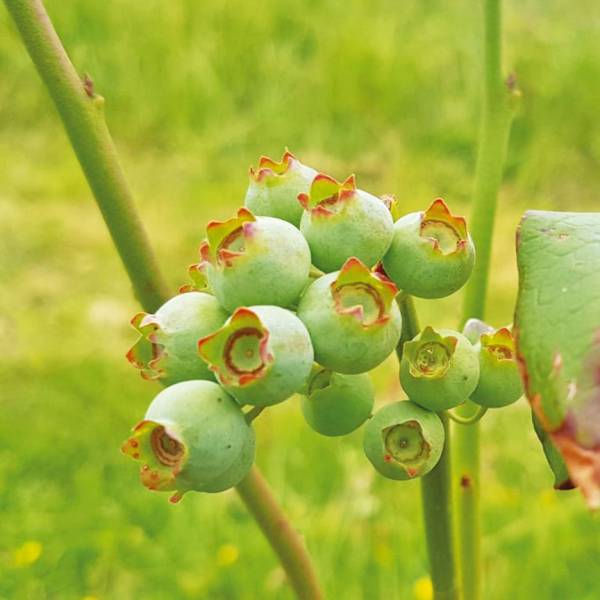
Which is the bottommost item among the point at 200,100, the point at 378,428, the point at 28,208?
the point at 378,428

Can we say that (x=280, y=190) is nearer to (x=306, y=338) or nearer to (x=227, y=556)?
(x=306, y=338)

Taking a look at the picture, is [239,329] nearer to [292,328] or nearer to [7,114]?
[292,328]

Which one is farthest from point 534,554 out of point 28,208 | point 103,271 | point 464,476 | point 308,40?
point 308,40

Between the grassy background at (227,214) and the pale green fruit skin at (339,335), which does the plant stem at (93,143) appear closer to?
the pale green fruit skin at (339,335)

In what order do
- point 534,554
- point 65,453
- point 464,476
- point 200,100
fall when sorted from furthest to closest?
point 200,100
point 65,453
point 534,554
point 464,476

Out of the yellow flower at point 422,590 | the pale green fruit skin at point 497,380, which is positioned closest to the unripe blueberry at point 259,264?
the pale green fruit skin at point 497,380

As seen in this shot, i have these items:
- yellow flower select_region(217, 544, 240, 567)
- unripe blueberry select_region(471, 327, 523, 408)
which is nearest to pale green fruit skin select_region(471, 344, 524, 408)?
unripe blueberry select_region(471, 327, 523, 408)

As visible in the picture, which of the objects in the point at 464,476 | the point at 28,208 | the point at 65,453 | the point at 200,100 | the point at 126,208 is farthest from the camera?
the point at 200,100

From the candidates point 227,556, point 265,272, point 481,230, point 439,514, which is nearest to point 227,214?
point 227,556
